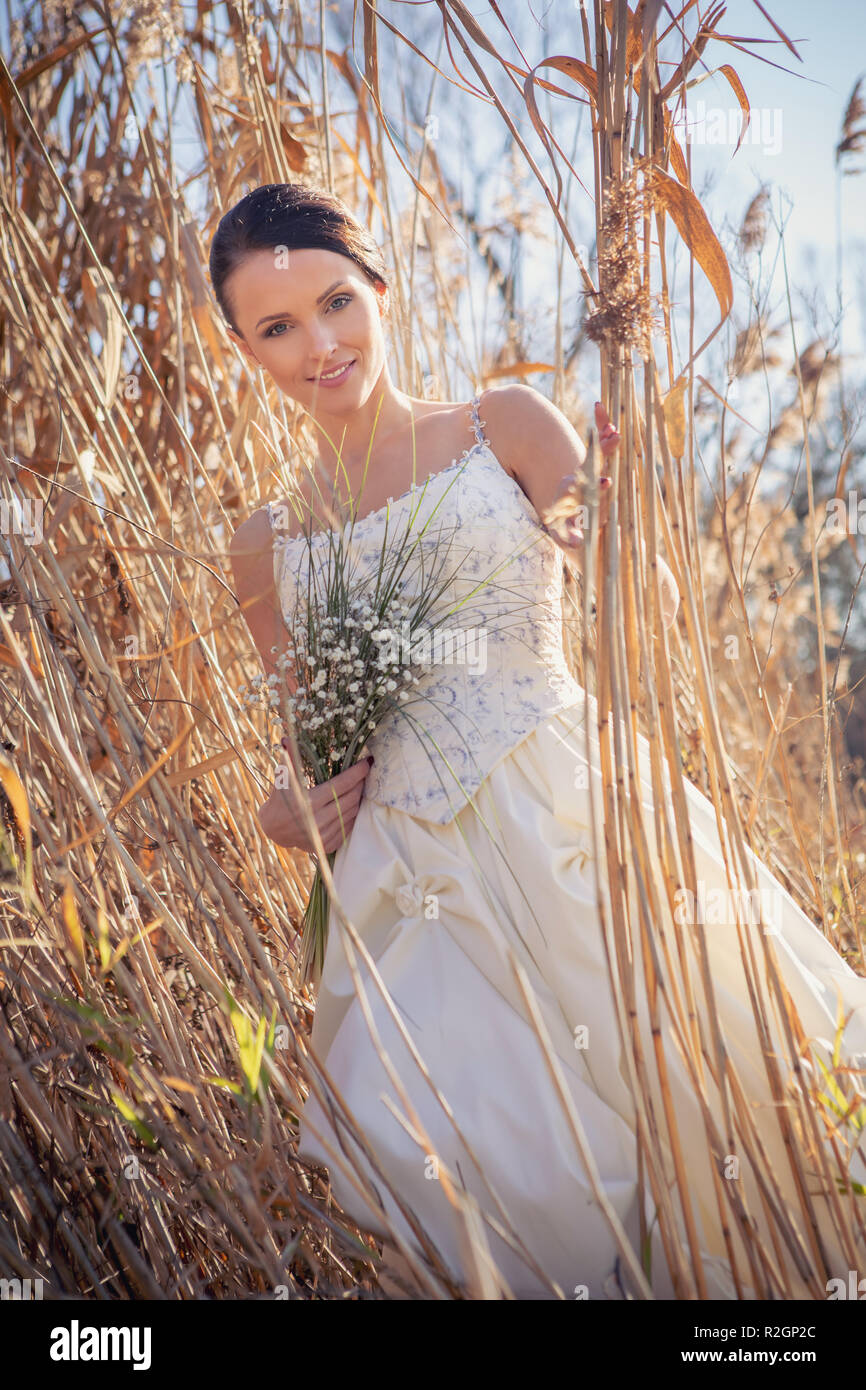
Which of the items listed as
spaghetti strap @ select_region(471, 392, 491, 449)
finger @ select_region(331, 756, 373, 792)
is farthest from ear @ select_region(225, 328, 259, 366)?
finger @ select_region(331, 756, 373, 792)

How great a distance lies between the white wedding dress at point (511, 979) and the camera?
33.5 inches

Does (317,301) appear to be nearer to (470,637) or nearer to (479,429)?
(479,429)

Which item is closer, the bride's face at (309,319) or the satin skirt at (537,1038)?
the satin skirt at (537,1038)

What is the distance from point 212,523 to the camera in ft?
5.12

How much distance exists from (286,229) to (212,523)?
1.70ft

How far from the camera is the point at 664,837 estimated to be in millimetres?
765

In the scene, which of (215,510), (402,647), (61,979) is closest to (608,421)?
(402,647)

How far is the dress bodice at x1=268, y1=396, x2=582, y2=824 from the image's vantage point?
107 cm

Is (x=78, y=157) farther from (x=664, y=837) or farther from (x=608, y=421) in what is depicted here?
(x=664, y=837)

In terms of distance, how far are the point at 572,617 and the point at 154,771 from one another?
0.79 m

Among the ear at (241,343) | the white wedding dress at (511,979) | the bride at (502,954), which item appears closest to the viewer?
Result: the bride at (502,954)

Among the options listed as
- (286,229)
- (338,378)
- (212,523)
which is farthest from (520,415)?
(212,523)

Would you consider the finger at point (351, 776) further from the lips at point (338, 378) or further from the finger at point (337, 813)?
the lips at point (338, 378)

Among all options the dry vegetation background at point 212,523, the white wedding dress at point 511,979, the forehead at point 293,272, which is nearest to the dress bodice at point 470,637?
the white wedding dress at point 511,979
